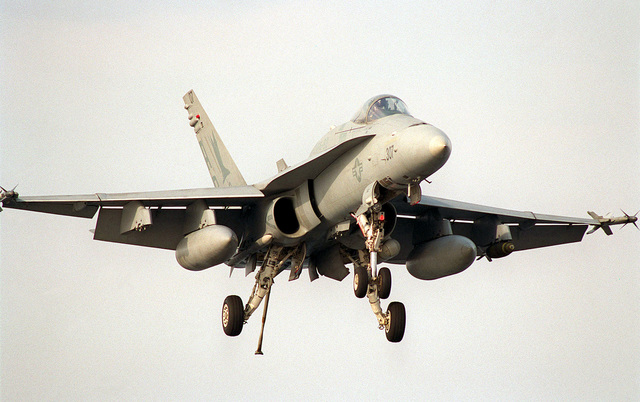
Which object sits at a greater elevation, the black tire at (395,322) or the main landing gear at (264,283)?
the main landing gear at (264,283)

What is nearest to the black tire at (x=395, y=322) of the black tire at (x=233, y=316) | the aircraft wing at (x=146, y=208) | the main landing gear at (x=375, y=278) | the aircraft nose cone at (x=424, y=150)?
the main landing gear at (x=375, y=278)

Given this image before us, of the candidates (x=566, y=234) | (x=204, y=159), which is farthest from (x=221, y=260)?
(x=566, y=234)


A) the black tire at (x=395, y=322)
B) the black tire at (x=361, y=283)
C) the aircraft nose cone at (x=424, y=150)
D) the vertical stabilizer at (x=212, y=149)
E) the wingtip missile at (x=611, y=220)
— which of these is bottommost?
the black tire at (x=395, y=322)

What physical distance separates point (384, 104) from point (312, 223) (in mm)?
2841

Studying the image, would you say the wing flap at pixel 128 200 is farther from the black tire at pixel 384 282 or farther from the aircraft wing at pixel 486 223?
the aircraft wing at pixel 486 223

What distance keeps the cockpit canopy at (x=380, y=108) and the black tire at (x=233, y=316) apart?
4.89 meters

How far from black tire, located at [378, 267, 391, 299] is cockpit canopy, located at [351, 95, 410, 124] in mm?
3005

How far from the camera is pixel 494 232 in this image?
849 inches

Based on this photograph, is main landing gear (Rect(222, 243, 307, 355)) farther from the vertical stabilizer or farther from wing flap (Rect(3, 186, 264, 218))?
the vertical stabilizer

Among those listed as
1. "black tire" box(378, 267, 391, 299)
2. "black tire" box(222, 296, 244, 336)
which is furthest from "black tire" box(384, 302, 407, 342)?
"black tire" box(222, 296, 244, 336)

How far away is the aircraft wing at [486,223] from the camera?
824 inches

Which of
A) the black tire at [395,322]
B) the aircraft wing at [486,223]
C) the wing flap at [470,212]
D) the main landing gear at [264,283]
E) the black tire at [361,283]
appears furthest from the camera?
the aircraft wing at [486,223]

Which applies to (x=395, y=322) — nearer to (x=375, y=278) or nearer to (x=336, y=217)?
(x=375, y=278)

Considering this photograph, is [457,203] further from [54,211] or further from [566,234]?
[54,211]
